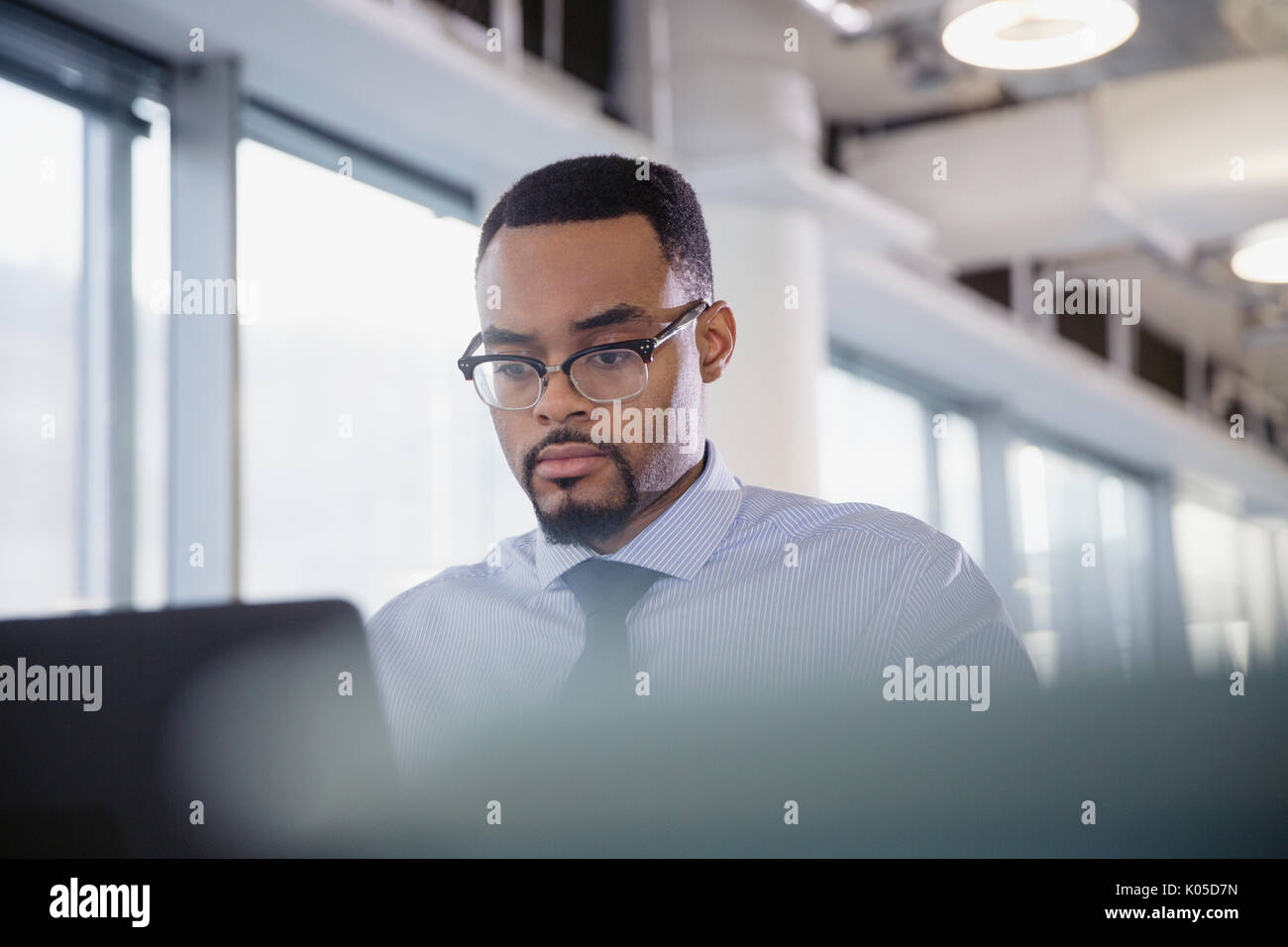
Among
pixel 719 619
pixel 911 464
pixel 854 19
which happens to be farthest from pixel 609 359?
pixel 854 19

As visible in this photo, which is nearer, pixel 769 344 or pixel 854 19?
pixel 769 344

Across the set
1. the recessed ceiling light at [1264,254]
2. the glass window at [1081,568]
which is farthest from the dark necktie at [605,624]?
the recessed ceiling light at [1264,254]

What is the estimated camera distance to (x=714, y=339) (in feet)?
4.09

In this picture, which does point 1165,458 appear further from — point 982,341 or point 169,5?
point 169,5

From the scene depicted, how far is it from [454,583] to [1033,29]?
156cm

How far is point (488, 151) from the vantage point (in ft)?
6.72

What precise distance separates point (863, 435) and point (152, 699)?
3.77ft

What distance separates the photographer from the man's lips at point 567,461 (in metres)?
1.19

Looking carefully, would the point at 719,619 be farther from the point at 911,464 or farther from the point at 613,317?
the point at 911,464

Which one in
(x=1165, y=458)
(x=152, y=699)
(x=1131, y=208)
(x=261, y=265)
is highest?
(x=1131, y=208)

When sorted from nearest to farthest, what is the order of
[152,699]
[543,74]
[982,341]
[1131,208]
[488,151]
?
[152,699], [488,151], [543,74], [982,341], [1131,208]

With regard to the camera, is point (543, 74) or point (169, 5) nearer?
point (169, 5)

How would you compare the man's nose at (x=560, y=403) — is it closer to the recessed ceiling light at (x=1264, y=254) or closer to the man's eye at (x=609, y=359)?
the man's eye at (x=609, y=359)

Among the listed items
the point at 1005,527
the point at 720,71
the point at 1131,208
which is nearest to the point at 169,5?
the point at 720,71
